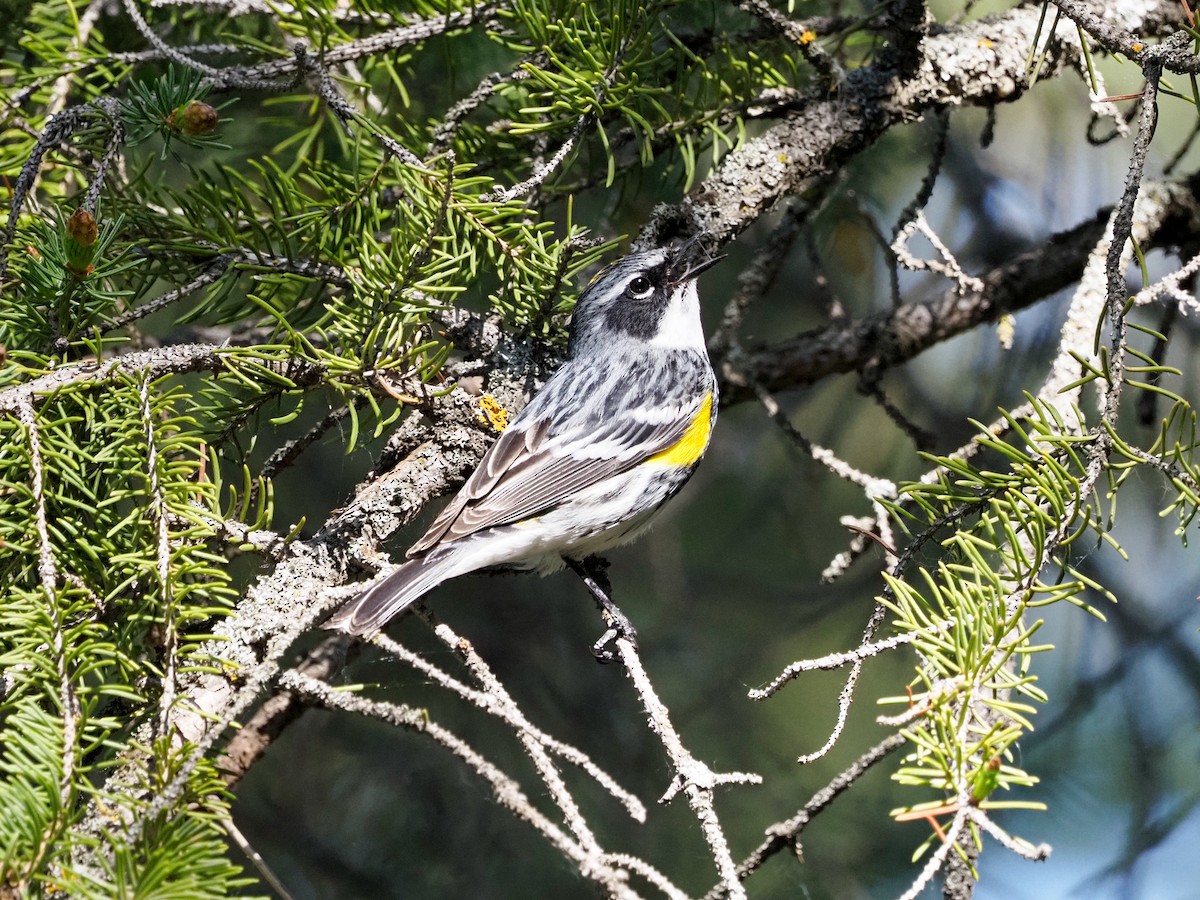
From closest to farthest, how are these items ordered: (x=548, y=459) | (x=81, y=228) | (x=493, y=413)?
(x=81, y=228)
(x=493, y=413)
(x=548, y=459)

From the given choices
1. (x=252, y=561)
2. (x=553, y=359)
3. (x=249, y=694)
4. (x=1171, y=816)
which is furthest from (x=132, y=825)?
(x=1171, y=816)

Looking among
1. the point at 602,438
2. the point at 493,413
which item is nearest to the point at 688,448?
the point at 602,438

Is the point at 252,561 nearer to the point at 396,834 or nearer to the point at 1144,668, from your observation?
the point at 396,834

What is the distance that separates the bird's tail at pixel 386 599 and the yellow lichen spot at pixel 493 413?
35 cm

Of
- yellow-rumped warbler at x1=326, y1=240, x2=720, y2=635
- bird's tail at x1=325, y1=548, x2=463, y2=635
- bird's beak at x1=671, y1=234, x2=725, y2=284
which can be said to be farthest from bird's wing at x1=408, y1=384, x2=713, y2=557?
bird's beak at x1=671, y1=234, x2=725, y2=284

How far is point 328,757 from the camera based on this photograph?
319 centimetres

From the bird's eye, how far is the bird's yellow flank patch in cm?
36

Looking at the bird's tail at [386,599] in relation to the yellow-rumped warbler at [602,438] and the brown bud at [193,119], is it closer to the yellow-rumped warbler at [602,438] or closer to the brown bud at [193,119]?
the yellow-rumped warbler at [602,438]

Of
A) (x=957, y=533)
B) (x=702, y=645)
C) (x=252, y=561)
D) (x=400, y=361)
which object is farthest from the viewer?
(x=702, y=645)

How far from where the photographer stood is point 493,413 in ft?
7.13

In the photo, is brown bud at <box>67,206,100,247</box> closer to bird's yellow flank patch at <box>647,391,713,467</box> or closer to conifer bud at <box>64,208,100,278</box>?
conifer bud at <box>64,208,100,278</box>

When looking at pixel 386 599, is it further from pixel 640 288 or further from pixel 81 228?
Result: pixel 640 288

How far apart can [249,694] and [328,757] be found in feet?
7.36

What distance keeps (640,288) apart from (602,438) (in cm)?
44
